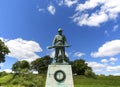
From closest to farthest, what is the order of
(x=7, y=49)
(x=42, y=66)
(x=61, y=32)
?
1. (x=61, y=32)
2. (x=7, y=49)
3. (x=42, y=66)

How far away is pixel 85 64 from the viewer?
4094 inches

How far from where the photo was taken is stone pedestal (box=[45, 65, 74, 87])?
2030 centimetres

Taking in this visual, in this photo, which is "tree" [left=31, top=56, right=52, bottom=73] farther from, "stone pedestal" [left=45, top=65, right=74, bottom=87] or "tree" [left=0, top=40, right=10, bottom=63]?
"stone pedestal" [left=45, top=65, right=74, bottom=87]

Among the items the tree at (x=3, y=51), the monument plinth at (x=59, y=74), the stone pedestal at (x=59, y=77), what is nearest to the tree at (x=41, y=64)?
the tree at (x=3, y=51)

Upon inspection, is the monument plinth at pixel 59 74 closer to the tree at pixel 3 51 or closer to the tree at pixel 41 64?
the tree at pixel 3 51

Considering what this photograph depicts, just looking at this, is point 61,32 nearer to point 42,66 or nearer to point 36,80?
point 36,80

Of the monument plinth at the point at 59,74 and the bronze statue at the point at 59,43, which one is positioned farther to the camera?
the bronze statue at the point at 59,43

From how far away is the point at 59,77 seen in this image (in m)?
20.3

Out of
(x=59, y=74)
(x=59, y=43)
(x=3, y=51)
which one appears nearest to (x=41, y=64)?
(x=3, y=51)

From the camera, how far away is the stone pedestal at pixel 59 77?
20297mm

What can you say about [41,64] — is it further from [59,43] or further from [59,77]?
[59,77]

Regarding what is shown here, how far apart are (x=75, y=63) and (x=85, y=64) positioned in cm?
386

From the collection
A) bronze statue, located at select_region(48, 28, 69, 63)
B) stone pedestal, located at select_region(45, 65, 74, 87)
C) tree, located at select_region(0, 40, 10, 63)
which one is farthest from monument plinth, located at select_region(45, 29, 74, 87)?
tree, located at select_region(0, 40, 10, 63)

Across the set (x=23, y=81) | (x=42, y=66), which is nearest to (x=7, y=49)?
(x=23, y=81)
